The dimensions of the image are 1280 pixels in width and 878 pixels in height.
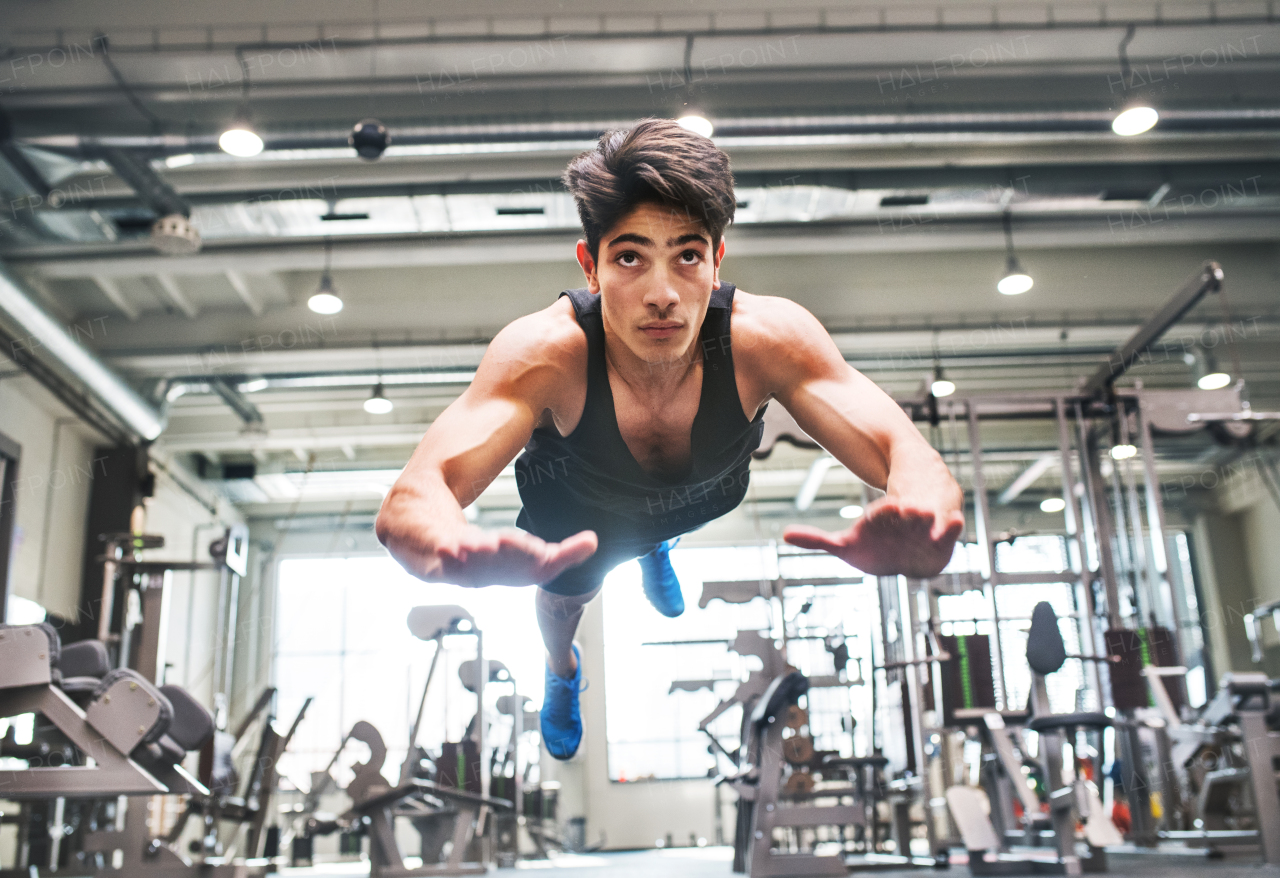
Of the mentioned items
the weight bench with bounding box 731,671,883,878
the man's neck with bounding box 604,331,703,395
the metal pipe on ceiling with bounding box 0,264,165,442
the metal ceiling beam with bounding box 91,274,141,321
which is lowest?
the weight bench with bounding box 731,671,883,878

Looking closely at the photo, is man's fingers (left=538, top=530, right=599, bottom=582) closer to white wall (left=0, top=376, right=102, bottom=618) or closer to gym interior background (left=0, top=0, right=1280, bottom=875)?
gym interior background (left=0, top=0, right=1280, bottom=875)

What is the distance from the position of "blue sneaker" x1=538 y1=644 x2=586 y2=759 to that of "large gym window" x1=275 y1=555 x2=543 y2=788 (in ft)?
32.4

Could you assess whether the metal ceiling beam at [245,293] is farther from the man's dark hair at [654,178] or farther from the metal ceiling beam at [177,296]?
the man's dark hair at [654,178]

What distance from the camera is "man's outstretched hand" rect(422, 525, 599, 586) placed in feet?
4.01

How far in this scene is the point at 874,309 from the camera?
27.6 ft

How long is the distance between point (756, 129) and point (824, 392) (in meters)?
4.16

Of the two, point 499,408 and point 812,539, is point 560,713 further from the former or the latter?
point 812,539

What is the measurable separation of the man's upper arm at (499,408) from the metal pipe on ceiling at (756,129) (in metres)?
3.95

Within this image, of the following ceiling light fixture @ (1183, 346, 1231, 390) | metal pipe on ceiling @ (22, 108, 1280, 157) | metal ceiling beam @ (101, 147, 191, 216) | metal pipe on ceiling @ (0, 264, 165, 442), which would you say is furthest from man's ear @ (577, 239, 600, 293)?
ceiling light fixture @ (1183, 346, 1231, 390)

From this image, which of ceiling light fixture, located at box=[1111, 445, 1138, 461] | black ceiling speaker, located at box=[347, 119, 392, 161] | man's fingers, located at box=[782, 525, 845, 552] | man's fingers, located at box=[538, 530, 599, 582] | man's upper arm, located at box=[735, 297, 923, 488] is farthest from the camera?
ceiling light fixture, located at box=[1111, 445, 1138, 461]

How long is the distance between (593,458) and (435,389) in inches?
Answer: 341

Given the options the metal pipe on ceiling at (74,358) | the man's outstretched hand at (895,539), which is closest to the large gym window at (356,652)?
the metal pipe on ceiling at (74,358)

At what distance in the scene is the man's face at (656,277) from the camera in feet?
5.46

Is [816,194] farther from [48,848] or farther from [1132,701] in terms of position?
[48,848]
